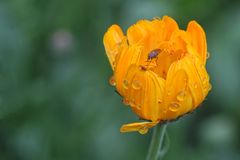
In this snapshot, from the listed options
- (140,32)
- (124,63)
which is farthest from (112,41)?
(124,63)

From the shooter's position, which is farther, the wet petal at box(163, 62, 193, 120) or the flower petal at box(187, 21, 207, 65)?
the flower petal at box(187, 21, 207, 65)

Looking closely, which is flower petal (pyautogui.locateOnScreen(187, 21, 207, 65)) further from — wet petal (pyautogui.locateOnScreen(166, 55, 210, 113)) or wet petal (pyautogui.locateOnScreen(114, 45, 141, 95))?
wet petal (pyautogui.locateOnScreen(114, 45, 141, 95))

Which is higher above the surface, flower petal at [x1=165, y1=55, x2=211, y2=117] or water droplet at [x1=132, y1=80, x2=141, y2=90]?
water droplet at [x1=132, y1=80, x2=141, y2=90]

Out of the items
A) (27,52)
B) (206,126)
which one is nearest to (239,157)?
(206,126)

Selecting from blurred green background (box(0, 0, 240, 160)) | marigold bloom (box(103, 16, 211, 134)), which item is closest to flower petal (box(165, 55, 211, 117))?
marigold bloom (box(103, 16, 211, 134))

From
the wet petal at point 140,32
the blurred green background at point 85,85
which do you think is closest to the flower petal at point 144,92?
the wet petal at point 140,32

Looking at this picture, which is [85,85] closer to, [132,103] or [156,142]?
[156,142]

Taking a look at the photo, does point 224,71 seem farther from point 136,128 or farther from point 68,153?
point 136,128
